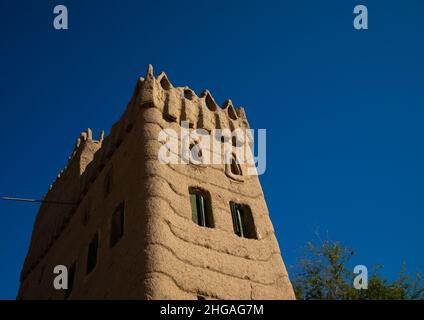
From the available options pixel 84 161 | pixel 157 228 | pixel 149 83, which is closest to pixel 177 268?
pixel 157 228

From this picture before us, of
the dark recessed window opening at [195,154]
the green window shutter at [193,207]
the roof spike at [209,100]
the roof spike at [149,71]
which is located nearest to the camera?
the green window shutter at [193,207]

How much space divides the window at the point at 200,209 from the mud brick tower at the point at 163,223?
0.9 inches

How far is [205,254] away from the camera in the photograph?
822 cm

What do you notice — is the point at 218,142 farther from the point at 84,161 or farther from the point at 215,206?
the point at 84,161

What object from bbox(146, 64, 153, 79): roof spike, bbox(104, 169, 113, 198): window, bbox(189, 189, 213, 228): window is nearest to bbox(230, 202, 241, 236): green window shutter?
bbox(189, 189, 213, 228): window

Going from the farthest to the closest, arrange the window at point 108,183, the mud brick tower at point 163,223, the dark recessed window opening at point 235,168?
the dark recessed window opening at point 235,168
the window at point 108,183
the mud brick tower at point 163,223

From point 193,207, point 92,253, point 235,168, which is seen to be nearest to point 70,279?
point 92,253

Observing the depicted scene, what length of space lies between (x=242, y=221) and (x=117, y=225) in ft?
8.98

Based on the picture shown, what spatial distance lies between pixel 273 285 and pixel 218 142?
161 inches

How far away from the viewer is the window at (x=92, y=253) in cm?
970

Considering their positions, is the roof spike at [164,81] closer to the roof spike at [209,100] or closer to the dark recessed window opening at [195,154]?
the roof spike at [209,100]

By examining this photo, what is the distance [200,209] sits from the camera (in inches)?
363

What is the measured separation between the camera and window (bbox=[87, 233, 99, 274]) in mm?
→ 9695

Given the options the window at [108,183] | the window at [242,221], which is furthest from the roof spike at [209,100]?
the window at [242,221]
